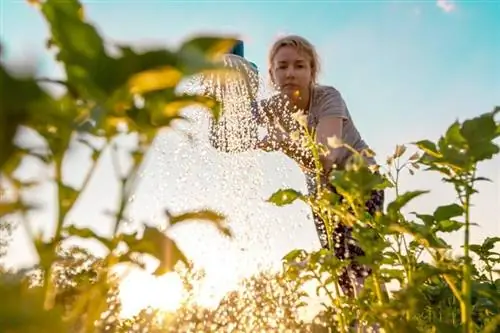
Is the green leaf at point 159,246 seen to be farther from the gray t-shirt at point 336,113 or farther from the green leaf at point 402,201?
the gray t-shirt at point 336,113

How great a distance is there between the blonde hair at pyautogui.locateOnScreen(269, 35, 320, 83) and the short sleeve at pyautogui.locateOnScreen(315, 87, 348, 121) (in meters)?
0.63

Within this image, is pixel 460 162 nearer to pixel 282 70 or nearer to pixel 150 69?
pixel 150 69

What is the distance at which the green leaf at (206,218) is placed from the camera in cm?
108

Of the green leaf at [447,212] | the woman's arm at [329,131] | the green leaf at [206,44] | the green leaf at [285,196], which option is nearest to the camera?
the green leaf at [206,44]

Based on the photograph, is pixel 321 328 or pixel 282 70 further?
pixel 282 70

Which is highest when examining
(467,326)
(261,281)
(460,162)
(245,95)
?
(245,95)

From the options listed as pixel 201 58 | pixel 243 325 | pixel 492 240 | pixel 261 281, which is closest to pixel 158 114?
pixel 201 58

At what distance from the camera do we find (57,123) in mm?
824

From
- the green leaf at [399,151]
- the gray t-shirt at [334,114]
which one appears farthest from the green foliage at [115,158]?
the gray t-shirt at [334,114]

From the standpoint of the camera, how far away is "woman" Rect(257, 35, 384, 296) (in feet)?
15.6

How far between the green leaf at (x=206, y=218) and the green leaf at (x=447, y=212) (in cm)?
A: 80

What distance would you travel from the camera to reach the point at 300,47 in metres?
5.77

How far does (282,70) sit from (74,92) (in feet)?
15.4

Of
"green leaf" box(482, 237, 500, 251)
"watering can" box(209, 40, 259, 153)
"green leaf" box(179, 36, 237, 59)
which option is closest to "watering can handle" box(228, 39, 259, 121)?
"watering can" box(209, 40, 259, 153)
